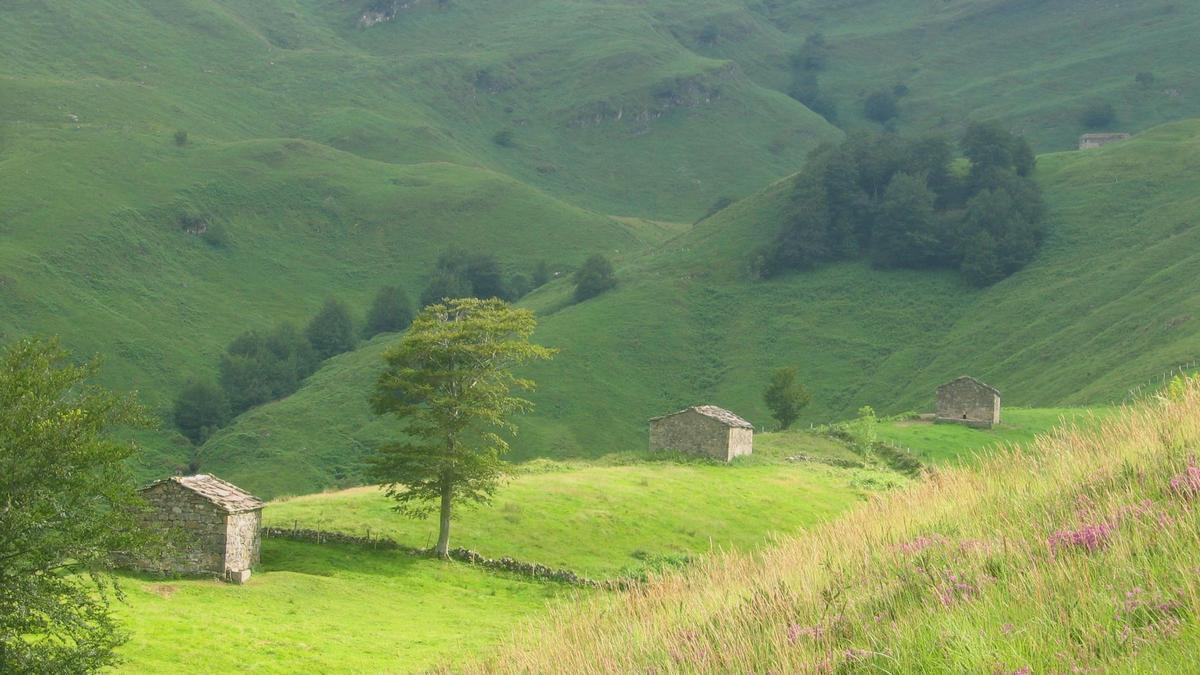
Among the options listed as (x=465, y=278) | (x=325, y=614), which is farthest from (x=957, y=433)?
(x=465, y=278)

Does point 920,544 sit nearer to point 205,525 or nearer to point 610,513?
point 205,525

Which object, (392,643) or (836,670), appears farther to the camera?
(392,643)

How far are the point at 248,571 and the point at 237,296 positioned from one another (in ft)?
438

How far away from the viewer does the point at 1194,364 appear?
317 ft

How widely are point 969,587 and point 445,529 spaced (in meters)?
46.3

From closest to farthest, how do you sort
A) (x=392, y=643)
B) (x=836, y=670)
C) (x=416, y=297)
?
(x=836, y=670), (x=392, y=643), (x=416, y=297)

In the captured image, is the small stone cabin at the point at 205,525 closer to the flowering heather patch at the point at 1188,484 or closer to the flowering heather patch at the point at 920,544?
the flowering heather patch at the point at 920,544

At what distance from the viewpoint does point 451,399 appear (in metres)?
55.7

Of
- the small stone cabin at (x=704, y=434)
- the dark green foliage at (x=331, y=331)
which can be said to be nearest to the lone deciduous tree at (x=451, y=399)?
the small stone cabin at (x=704, y=434)

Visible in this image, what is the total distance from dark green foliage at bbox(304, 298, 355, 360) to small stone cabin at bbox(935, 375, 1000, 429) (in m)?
95.8

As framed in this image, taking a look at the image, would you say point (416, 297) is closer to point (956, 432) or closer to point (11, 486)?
point (956, 432)

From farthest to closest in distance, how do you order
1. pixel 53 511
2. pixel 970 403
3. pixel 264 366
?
1. pixel 264 366
2. pixel 970 403
3. pixel 53 511

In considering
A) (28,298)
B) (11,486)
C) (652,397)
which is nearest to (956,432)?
(652,397)

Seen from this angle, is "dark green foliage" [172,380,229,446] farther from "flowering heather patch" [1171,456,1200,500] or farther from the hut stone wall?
"flowering heather patch" [1171,456,1200,500]
